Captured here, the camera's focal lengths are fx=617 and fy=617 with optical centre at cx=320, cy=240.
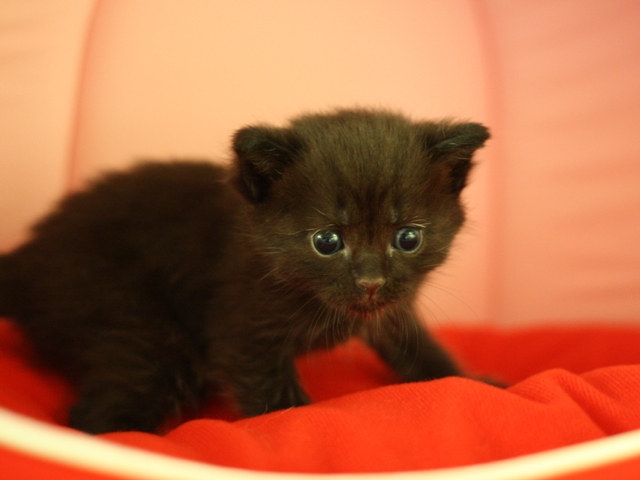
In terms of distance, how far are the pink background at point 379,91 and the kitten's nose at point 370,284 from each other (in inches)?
32.8

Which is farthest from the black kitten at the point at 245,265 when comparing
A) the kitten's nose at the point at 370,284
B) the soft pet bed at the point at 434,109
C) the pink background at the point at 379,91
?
the pink background at the point at 379,91

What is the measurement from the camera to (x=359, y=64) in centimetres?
243

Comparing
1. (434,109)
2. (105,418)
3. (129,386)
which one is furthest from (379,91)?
(105,418)

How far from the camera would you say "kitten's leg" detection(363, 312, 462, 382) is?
76.4 inches

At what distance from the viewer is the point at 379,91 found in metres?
2.48

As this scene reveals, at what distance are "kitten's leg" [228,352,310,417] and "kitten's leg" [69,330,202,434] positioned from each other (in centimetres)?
20

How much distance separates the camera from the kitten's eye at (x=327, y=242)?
1.48 metres

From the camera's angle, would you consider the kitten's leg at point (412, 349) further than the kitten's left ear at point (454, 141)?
Yes

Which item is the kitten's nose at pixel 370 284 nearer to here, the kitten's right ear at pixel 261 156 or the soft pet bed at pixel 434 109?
the kitten's right ear at pixel 261 156

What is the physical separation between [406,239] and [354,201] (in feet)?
0.57

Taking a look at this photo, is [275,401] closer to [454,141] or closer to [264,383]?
[264,383]

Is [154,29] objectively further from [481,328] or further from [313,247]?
[481,328]

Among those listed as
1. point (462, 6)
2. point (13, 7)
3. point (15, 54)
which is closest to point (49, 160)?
point (15, 54)

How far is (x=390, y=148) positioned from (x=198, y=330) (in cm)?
80
